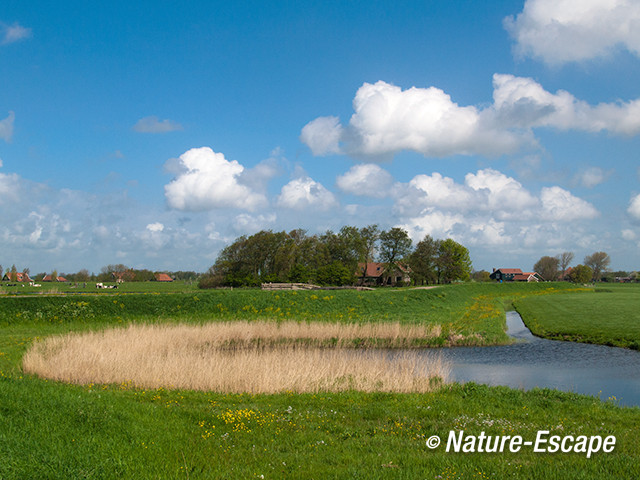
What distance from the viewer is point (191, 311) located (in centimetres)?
3506

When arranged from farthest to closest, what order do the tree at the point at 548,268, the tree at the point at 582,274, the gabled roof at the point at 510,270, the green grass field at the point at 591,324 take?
the gabled roof at the point at 510,270
the tree at the point at 548,268
the tree at the point at 582,274
the green grass field at the point at 591,324

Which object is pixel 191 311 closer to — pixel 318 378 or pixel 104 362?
pixel 104 362

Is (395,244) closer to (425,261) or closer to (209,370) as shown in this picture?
(425,261)

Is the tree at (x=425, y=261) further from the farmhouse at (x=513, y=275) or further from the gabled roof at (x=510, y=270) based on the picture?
the gabled roof at (x=510, y=270)

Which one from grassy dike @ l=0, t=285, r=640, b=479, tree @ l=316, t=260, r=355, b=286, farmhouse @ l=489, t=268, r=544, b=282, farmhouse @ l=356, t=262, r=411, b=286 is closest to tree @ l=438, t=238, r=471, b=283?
farmhouse @ l=356, t=262, r=411, b=286

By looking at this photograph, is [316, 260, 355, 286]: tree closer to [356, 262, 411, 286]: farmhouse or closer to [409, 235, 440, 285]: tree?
[356, 262, 411, 286]: farmhouse

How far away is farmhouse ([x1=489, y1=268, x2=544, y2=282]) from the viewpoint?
14343 centimetres

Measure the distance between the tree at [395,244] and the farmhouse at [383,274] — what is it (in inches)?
89.7

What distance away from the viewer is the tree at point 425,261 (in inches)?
3625

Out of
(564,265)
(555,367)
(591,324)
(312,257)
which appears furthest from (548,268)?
(555,367)

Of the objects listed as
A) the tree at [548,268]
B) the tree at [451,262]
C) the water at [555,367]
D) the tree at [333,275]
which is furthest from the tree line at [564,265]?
the water at [555,367]

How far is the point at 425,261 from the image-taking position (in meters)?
93.1

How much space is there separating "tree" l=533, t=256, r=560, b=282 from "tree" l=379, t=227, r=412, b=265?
73.5 m

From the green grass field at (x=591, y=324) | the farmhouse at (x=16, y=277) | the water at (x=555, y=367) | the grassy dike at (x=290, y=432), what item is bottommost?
the farmhouse at (x=16, y=277)
